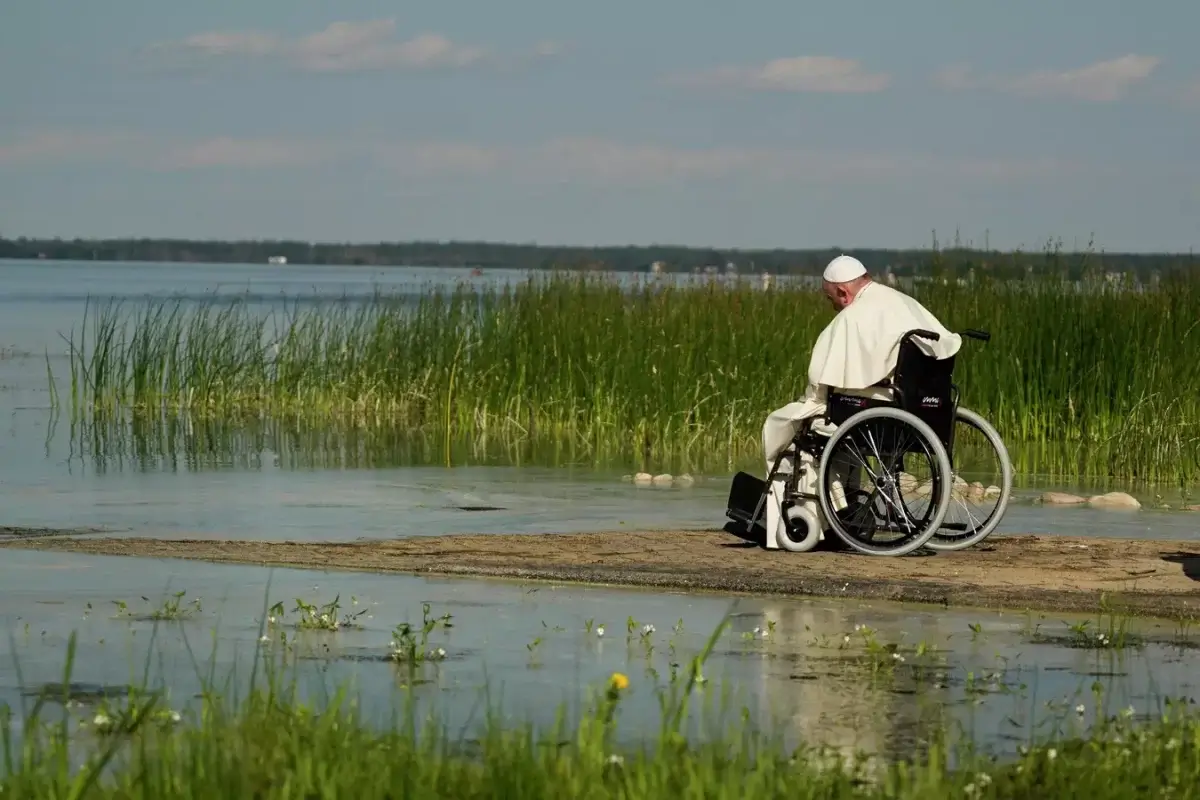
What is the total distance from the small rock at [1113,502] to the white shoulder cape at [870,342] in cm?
437

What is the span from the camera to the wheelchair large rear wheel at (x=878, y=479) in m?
11.2

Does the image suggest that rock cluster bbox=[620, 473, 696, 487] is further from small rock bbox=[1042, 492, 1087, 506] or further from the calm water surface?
small rock bbox=[1042, 492, 1087, 506]

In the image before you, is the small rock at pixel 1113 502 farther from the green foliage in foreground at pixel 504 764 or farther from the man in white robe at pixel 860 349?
the green foliage in foreground at pixel 504 764

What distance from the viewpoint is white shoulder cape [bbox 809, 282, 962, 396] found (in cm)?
1137

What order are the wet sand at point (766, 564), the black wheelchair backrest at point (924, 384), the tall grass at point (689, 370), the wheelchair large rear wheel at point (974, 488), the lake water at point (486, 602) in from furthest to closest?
1. the tall grass at point (689, 370)
2. the wheelchair large rear wheel at point (974, 488)
3. the black wheelchair backrest at point (924, 384)
4. the wet sand at point (766, 564)
5. the lake water at point (486, 602)

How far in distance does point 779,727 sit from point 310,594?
375 cm

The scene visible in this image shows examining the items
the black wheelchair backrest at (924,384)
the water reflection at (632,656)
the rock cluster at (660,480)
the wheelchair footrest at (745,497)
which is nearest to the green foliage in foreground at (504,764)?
the water reflection at (632,656)

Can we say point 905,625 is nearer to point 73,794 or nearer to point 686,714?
point 686,714

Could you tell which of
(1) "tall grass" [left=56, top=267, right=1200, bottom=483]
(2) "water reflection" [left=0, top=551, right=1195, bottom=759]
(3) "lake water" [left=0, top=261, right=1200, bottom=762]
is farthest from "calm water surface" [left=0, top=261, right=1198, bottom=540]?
(2) "water reflection" [left=0, top=551, right=1195, bottom=759]

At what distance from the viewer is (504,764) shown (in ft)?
18.2

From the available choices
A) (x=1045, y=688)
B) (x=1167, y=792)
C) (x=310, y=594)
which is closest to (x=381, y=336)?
(x=310, y=594)

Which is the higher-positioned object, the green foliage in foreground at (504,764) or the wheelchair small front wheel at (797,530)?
the green foliage in foreground at (504,764)

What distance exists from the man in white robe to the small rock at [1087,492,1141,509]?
4.33 m

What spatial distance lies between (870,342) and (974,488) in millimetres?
4651
